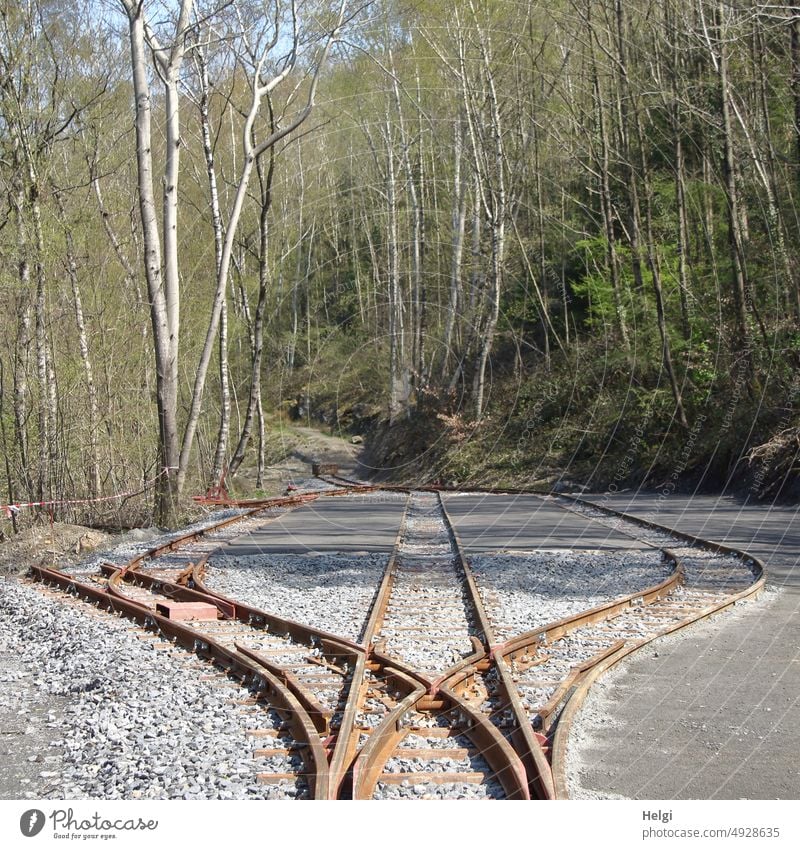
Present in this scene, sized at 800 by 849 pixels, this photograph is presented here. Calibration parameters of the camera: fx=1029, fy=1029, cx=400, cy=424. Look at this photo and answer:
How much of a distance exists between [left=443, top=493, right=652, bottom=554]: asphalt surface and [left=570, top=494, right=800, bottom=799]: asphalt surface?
493cm

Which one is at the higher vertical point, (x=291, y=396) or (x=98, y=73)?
(x=98, y=73)

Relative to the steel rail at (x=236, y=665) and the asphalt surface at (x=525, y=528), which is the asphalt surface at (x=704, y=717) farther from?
the asphalt surface at (x=525, y=528)

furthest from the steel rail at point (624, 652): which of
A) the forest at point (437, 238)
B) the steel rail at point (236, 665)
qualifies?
the forest at point (437, 238)

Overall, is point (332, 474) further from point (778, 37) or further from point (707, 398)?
point (778, 37)

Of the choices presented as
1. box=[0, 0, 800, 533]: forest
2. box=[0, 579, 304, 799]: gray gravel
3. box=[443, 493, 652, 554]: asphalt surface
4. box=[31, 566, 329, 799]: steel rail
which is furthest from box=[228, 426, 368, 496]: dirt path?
box=[0, 579, 304, 799]: gray gravel

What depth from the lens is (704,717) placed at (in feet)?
18.3

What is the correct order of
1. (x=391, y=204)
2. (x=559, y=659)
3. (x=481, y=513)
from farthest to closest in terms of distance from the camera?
(x=391, y=204)
(x=481, y=513)
(x=559, y=659)

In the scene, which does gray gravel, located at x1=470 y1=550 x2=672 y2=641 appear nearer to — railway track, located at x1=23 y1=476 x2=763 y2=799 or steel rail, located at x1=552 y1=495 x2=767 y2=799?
railway track, located at x1=23 y1=476 x2=763 y2=799

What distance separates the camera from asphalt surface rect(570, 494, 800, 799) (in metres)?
4.55

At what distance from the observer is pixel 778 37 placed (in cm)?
2155

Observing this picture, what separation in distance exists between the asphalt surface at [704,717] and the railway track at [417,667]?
17cm
